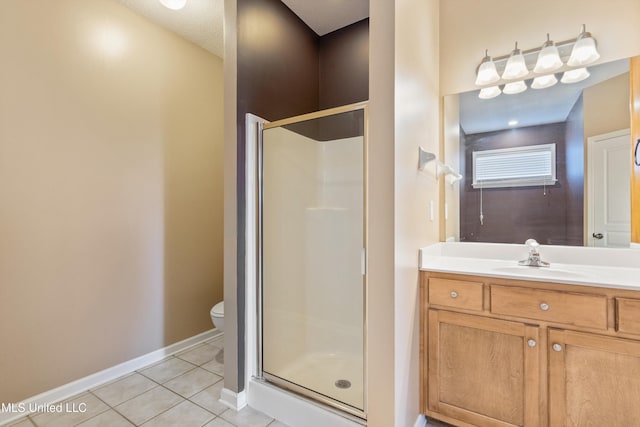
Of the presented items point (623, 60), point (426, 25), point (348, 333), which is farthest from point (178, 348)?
point (623, 60)

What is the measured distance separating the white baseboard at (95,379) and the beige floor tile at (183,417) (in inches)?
26.7

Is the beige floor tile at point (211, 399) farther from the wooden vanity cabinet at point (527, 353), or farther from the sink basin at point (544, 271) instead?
the sink basin at point (544, 271)

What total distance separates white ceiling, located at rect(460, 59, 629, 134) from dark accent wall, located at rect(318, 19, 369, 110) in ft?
2.67

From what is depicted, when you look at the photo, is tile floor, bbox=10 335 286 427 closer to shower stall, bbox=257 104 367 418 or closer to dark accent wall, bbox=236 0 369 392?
dark accent wall, bbox=236 0 369 392

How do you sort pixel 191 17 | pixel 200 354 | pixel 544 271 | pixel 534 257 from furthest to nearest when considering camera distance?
pixel 200 354, pixel 191 17, pixel 534 257, pixel 544 271

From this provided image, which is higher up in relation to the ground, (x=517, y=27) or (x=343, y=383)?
(x=517, y=27)

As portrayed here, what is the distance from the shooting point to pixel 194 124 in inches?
105

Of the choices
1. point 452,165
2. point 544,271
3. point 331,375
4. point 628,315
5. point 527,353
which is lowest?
point 331,375

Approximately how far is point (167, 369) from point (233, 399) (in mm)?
776

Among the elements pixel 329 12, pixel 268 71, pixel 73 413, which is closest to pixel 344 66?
pixel 329 12

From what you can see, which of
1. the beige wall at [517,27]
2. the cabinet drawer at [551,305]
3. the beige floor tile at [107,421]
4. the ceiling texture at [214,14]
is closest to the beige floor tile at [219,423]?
the beige floor tile at [107,421]

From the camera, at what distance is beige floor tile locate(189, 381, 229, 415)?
1.77 m

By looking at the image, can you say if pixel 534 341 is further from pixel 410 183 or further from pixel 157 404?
pixel 157 404

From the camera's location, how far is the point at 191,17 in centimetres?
227
